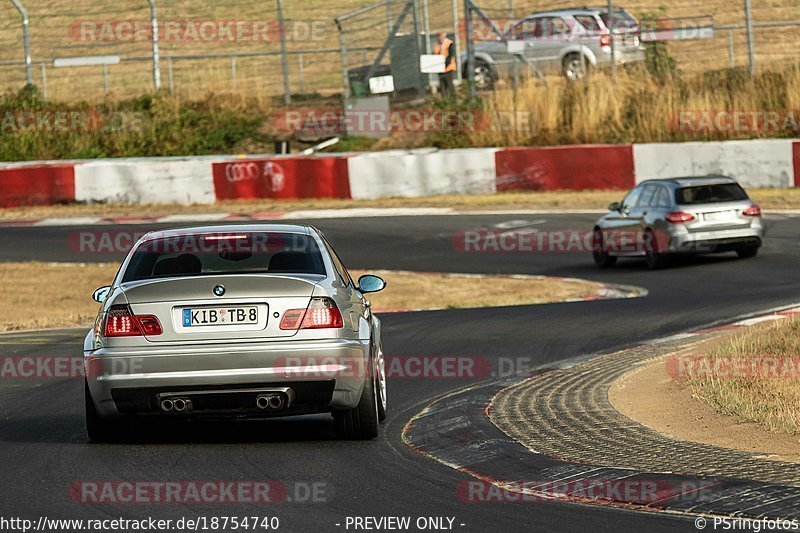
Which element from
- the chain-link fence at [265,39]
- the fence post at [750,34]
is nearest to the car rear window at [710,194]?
the fence post at [750,34]

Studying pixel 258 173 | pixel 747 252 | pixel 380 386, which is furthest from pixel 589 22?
pixel 380 386

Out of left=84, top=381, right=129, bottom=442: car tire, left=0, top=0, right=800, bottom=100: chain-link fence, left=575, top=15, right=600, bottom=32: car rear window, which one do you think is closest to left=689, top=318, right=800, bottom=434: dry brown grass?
left=84, top=381, right=129, bottom=442: car tire

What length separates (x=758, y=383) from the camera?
10.4m

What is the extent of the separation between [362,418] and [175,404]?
3.84 ft

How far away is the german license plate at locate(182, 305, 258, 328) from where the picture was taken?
864 centimetres

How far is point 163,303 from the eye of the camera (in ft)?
28.4

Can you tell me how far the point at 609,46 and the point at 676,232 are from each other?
47.0 feet

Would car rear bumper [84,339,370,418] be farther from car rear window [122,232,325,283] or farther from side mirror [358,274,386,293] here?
side mirror [358,274,386,293]

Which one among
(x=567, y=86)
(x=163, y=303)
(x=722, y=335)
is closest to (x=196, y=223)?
(x=567, y=86)

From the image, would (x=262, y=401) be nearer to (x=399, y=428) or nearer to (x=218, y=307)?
(x=218, y=307)

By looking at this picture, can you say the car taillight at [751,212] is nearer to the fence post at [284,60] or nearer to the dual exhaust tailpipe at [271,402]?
the fence post at [284,60]

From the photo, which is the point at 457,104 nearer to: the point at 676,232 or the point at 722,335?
the point at 676,232

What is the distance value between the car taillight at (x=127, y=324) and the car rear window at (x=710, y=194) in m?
14.8

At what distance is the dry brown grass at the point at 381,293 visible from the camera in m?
19.6
